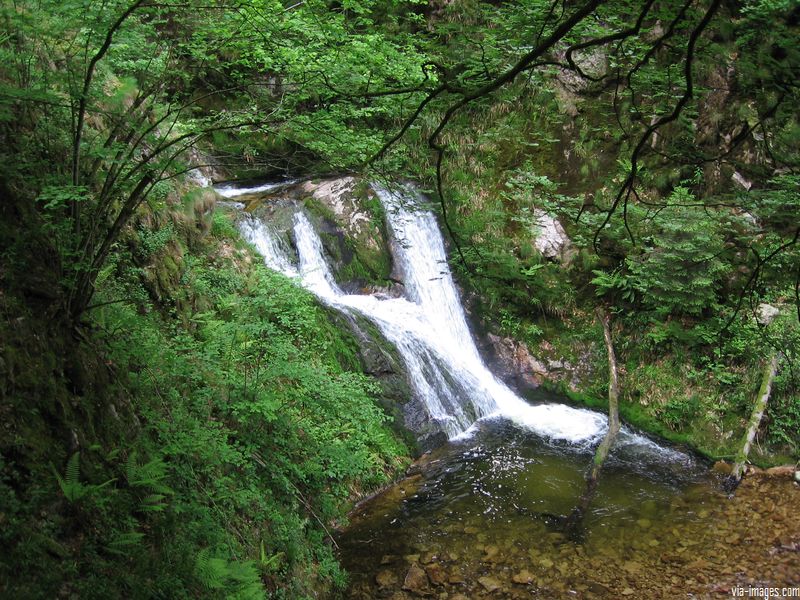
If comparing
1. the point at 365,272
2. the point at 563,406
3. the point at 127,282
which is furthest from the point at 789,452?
the point at 127,282

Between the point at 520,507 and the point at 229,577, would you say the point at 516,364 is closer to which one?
the point at 520,507

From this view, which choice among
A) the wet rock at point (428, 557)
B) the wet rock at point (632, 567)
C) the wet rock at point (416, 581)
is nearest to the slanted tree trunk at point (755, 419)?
the wet rock at point (632, 567)

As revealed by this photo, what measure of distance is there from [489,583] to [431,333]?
549cm

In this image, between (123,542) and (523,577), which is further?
(523,577)

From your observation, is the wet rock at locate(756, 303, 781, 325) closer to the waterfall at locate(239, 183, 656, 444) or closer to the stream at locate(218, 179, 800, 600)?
the stream at locate(218, 179, 800, 600)

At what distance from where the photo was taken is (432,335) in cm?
1038

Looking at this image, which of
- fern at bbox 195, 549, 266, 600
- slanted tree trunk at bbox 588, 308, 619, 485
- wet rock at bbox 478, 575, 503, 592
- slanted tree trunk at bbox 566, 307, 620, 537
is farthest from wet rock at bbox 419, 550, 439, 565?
slanted tree trunk at bbox 588, 308, 619, 485

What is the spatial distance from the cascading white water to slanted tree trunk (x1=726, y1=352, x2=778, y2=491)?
1393mm

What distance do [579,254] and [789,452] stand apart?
5.18 meters

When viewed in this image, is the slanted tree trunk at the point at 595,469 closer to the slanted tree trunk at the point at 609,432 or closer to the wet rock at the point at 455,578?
the slanted tree trunk at the point at 609,432

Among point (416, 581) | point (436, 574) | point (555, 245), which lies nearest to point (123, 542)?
point (416, 581)

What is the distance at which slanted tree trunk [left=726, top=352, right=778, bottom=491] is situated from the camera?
304 inches

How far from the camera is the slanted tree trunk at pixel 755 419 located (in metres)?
7.71

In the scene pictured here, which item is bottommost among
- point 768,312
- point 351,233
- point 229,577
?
point 768,312
